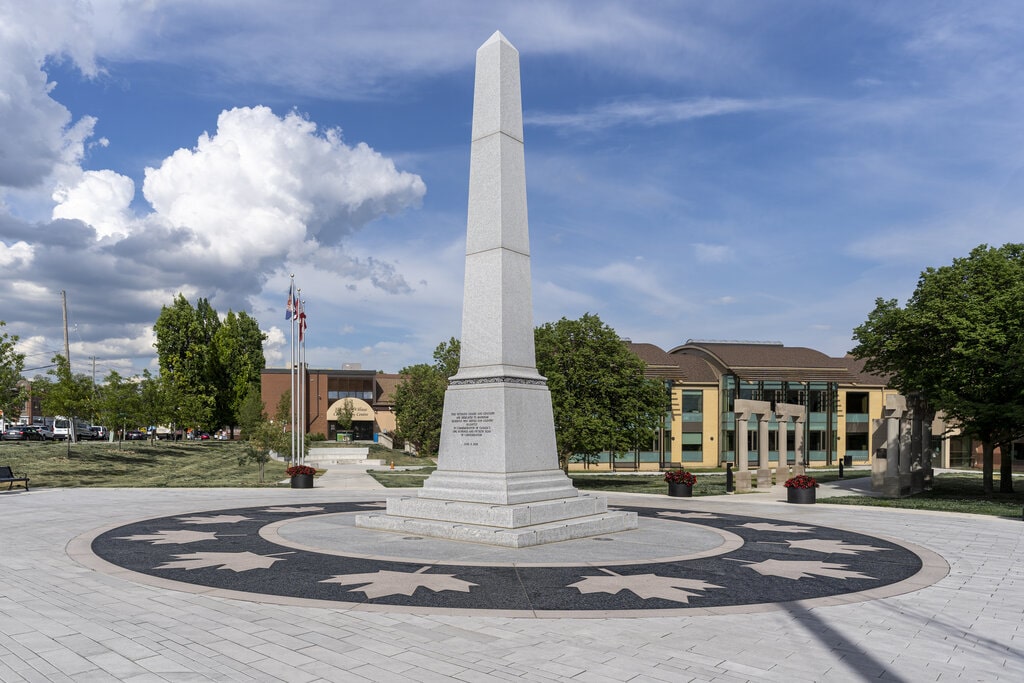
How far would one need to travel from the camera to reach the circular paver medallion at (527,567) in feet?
30.4

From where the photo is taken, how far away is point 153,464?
46.1 m

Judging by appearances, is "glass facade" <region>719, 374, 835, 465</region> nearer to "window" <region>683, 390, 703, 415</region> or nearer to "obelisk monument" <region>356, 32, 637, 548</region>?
"window" <region>683, 390, 703, 415</region>

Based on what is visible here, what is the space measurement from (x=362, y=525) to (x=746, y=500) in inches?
668

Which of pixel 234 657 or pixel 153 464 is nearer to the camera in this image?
pixel 234 657

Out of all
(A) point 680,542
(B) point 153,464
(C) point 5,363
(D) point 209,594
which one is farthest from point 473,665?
(B) point 153,464

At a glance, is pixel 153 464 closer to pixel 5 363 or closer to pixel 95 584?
pixel 5 363

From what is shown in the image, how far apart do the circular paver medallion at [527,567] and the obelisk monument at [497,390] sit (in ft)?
3.02

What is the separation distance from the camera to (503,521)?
13914 millimetres

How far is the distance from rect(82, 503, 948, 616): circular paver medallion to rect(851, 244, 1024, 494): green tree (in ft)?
50.9

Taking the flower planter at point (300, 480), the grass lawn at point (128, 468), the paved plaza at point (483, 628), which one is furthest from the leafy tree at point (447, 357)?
the paved plaza at point (483, 628)

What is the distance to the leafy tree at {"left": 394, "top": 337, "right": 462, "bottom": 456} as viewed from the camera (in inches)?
2261

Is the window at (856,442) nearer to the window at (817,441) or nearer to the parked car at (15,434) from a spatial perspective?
the window at (817,441)

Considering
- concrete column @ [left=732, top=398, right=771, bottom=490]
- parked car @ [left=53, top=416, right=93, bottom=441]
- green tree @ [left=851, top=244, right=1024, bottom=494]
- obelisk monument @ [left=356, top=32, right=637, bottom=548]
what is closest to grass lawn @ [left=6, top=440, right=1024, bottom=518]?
concrete column @ [left=732, top=398, right=771, bottom=490]

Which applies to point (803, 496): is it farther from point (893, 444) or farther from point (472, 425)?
point (472, 425)
